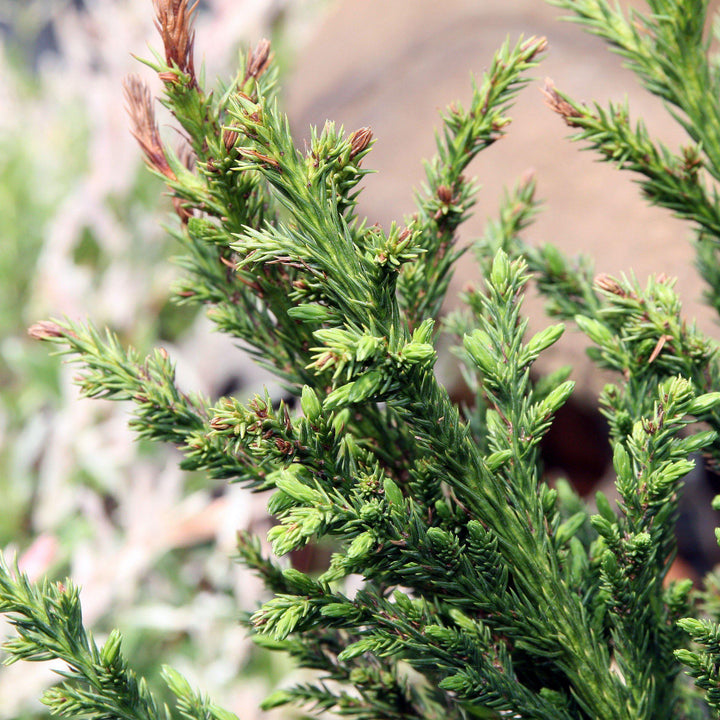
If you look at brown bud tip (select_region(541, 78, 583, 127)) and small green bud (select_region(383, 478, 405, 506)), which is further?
brown bud tip (select_region(541, 78, 583, 127))

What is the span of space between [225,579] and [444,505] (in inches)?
61.5

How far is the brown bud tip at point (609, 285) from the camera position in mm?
714

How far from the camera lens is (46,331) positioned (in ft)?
2.42

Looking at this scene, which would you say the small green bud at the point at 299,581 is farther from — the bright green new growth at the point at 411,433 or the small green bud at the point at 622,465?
the small green bud at the point at 622,465

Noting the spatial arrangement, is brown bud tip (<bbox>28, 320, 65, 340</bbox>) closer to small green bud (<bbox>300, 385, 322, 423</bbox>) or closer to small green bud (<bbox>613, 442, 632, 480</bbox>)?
small green bud (<bbox>300, 385, 322, 423</bbox>)

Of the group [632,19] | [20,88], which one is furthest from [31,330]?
[20,88]

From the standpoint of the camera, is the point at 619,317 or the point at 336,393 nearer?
the point at 336,393

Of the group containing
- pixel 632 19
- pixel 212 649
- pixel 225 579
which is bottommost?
pixel 212 649

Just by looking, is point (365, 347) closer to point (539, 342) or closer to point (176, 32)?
point (539, 342)

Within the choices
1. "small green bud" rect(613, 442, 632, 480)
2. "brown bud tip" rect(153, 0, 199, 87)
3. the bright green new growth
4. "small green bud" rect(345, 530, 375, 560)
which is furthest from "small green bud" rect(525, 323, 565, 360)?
"brown bud tip" rect(153, 0, 199, 87)

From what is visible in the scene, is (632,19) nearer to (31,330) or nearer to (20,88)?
(31,330)

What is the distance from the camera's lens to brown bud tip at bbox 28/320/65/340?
0.74 m

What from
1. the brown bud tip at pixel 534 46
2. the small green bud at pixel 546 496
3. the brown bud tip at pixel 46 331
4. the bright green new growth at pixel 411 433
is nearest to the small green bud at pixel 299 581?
the bright green new growth at pixel 411 433

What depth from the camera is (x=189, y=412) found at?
0.75m
